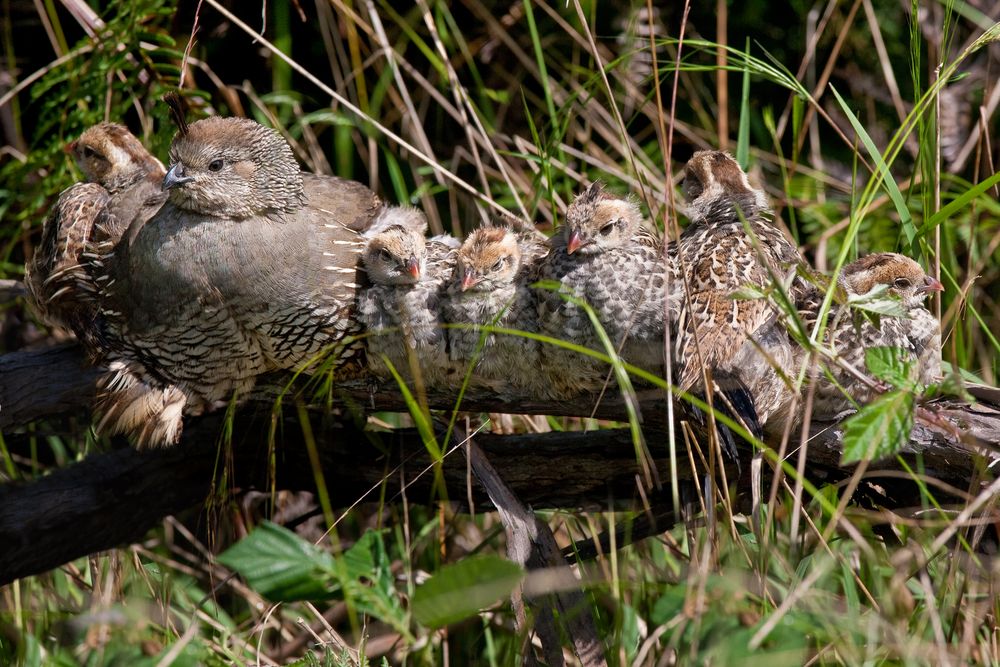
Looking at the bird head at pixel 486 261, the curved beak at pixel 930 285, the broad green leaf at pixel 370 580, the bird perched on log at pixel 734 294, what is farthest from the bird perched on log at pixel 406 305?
the curved beak at pixel 930 285

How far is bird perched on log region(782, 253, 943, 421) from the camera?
9.25ft

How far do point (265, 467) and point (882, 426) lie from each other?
7.00ft

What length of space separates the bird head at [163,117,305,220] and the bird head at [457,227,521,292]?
21.4 inches

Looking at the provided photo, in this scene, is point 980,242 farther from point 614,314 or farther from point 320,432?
point 320,432

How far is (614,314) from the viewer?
278 cm

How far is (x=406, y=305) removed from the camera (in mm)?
2945

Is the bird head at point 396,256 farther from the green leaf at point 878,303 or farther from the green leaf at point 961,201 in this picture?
the green leaf at point 961,201

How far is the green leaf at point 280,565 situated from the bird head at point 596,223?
983 mm

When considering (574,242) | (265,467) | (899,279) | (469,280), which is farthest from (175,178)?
(899,279)

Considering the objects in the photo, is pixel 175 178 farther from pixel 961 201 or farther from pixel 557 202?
pixel 961 201

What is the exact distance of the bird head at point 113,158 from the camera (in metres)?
3.42

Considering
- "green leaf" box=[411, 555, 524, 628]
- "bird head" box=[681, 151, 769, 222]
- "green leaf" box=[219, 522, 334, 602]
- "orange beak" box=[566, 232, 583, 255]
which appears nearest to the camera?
"green leaf" box=[411, 555, 524, 628]

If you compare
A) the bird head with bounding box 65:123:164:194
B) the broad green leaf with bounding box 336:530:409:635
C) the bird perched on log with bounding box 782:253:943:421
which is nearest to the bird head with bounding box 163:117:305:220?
the bird head with bounding box 65:123:164:194

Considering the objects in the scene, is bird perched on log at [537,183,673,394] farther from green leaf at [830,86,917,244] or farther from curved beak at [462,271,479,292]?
green leaf at [830,86,917,244]
